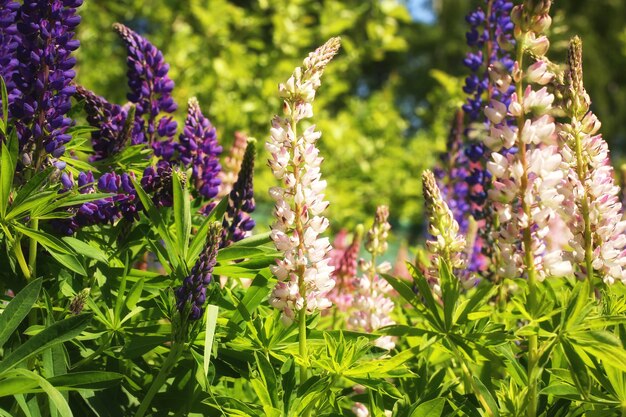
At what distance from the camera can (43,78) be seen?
142 centimetres

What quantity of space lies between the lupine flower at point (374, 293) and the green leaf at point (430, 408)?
43 centimetres

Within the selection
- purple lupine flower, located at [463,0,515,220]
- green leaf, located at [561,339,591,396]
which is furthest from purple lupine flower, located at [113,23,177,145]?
green leaf, located at [561,339,591,396]

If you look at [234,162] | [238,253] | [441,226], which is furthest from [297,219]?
[234,162]

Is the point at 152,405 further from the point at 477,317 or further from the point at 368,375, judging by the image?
the point at 477,317

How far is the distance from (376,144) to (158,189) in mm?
4791

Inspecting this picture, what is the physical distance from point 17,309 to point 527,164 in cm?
83

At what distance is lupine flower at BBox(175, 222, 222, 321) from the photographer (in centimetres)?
119

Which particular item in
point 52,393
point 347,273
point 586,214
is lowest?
point 52,393

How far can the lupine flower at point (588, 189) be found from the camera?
4.28 feet

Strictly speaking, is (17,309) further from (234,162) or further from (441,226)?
(234,162)

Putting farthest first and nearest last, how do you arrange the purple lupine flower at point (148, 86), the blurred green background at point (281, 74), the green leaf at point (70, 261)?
1. the blurred green background at point (281, 74)
2. the purple lupine flower at point (148, 86)
3. the green leaf at point (70, 261)

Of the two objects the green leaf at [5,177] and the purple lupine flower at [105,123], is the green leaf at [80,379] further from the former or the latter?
the purple lupine flower at [105,123]

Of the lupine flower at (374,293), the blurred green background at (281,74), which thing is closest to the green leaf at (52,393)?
the lupine flower at (374,293)

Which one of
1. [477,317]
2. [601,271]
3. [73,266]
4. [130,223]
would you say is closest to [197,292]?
[73,266]
